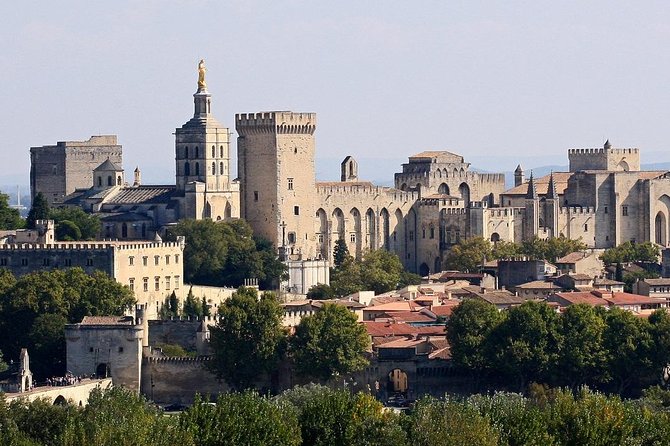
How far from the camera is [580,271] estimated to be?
125562 mm

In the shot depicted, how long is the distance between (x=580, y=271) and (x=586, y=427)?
51956 mm

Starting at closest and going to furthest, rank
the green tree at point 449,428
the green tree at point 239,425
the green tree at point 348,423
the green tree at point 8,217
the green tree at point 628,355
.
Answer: the green tree at point 449,428 → the green tree at point 239,425 → the green tree at point 348,423 → the green tree at point 628,355 → the green tree at point 8,217

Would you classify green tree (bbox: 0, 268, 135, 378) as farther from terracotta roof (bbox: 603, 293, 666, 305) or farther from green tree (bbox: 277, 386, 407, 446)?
green tree (bbox: 277, 386, 407, 446)

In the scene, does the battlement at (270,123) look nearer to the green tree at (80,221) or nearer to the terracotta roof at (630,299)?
the green tree at (80,221)

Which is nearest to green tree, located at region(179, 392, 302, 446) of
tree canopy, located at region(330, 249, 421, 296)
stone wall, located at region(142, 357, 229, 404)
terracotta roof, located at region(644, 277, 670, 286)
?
stone wall, located at region(142, 357, 229, 404)

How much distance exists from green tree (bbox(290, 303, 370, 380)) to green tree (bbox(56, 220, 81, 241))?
23038 millimetres

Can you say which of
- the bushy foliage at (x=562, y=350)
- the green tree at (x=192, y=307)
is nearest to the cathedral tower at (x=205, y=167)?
the green tree at (x=192, y=307)

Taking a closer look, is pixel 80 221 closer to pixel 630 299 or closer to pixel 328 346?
pixel 630 299

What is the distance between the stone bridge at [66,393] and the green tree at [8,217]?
30584mm

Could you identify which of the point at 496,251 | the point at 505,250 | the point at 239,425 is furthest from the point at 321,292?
the point at 239,425

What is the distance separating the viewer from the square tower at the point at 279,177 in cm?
12912

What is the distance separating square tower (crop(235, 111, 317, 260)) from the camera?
12912 cm

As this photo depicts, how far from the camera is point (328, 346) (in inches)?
3804

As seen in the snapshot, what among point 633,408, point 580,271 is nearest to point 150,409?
point 633,408
